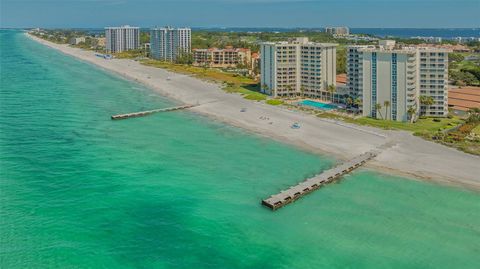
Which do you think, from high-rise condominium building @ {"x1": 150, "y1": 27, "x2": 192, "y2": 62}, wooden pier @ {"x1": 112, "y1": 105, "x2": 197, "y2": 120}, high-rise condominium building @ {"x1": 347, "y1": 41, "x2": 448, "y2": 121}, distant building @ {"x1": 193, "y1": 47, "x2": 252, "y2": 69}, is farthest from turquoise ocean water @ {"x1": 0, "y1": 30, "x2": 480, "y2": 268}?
high-rise condominium building @ {"x1": 150, "y1": 27, "x2": 192, "y2": 62}

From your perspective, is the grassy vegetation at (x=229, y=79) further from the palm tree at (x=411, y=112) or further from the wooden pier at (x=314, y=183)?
the wooden pier at (x=314, y=183)

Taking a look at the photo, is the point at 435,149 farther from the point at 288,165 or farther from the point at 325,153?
the point at 288,165

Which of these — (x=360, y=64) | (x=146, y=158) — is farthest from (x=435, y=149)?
(x=146, y=158)

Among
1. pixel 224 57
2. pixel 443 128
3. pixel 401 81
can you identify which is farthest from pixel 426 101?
pixel 224 57

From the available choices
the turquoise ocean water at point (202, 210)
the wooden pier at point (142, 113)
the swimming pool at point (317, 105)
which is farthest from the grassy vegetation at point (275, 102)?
the turquoise ocean water at point (202, 210)

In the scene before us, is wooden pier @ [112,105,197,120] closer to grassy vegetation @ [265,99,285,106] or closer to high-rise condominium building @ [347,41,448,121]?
grassy vegetation @ [265,99,285,106]

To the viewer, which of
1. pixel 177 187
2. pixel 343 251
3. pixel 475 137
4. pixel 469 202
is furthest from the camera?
pixel 475 137

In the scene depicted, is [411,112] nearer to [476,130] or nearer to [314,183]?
[476,130]
